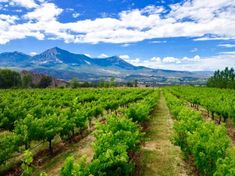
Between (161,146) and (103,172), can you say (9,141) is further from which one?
(161,146)

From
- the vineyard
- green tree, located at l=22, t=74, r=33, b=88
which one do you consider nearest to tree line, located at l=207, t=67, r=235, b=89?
green tree, located at l=22, t=74, r=33, b=88

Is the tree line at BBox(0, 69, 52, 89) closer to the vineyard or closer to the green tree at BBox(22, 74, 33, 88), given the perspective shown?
the green tree at BBox(22, 74, 33, 88)

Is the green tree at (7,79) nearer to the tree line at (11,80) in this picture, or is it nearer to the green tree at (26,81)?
the tree line at (11,80)

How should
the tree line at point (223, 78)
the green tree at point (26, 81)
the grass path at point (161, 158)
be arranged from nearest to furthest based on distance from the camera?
the grass path at point (161, 158)
the tree line at point (223, 78)
the green tree at point (26, 81)

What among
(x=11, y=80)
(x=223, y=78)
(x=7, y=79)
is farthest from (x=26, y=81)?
(x=223, y=78)

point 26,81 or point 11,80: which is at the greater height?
point 11,80

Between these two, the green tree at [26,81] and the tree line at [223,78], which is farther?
the green tree at [26,81]

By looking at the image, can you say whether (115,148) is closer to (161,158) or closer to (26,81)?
(161,158)

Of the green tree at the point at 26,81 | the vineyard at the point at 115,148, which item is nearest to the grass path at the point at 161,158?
the vineyard at the point at 115,148

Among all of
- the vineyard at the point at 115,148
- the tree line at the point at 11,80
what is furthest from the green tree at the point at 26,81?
the vineyard at the point at 115,148

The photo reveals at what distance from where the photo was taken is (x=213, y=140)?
46.8ft

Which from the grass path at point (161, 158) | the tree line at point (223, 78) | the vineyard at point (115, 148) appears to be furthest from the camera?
the tree line at point (223, 78)

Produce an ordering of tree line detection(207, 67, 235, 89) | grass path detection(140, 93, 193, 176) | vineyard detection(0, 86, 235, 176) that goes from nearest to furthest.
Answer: vineyard detection(0, 86, 235, 176)
grass path detection(140, 93, 193, 176)
tree line detection(207, 67, 235, 89)

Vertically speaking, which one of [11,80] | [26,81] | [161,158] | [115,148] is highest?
[115,148]
